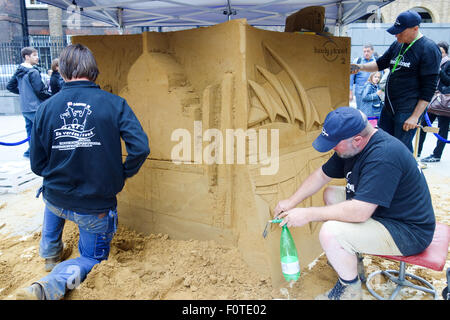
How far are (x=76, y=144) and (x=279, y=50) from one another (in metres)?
1.53

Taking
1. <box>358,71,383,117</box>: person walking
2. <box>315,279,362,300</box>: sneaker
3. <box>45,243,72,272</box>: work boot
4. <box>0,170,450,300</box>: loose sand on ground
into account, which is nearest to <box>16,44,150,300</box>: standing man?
<box>0,170,450,300</box>: loose sand on ground

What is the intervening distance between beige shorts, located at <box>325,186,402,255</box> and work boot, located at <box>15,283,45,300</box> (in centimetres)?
159

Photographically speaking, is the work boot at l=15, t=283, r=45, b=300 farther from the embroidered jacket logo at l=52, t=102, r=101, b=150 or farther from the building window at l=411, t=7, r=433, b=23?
the building window at l=411, t=7, r=433, b=23

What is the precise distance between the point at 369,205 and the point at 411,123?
1.63 metres

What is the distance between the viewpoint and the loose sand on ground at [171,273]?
2.17m

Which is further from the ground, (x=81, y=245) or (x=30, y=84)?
(x=30, y=84)

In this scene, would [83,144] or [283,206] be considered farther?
[283,206]

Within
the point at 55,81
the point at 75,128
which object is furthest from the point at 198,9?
the point at 75,128

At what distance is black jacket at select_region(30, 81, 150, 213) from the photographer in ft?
6.61

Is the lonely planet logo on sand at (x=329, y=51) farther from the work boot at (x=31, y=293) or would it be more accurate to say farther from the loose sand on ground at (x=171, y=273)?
the work boot at (x=31, y=293)

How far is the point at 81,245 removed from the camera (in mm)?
2332

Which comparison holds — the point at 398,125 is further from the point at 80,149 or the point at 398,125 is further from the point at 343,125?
the point at 80,149

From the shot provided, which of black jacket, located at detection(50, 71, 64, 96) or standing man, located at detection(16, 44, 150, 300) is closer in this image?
standing man, located at detection(16, 44, 150, 300)

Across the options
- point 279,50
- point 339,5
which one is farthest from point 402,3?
point 279,50
